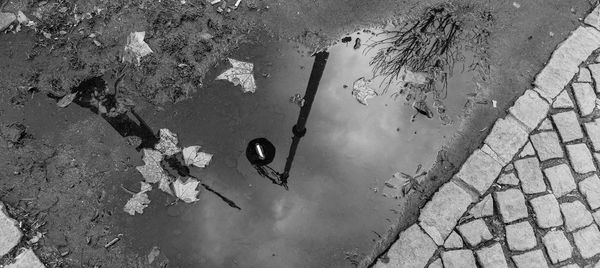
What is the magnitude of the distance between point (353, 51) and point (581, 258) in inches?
103

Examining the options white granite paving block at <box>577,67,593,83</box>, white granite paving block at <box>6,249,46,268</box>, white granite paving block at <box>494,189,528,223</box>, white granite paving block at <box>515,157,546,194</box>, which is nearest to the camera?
white granite paving block at <box>6,249,46,268</box>

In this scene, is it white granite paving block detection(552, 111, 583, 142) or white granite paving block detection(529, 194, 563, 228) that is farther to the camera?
white granite paving block detection(552, 111, 583, 142)

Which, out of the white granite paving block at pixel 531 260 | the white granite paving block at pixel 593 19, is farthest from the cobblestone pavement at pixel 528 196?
the white granite paving block at pixel 593 19

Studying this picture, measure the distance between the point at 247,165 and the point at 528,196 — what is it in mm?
2389

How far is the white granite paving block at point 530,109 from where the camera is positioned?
4230 millimetres

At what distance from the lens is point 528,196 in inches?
155

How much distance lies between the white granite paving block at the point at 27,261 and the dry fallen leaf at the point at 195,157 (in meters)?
1.32

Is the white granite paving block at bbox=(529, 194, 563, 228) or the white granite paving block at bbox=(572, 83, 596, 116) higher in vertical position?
the white granite paving block at bbox=(572, 83, 596, 116)

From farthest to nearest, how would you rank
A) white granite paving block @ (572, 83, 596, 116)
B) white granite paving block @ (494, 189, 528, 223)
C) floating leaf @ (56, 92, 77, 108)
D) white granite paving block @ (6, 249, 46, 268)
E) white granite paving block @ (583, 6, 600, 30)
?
1. white granite paving block @ (583, 6, 600, 30)
2. white granite paving block @ (572, 83, 596, 116)
3. floating leaf @ (56, 92, 77, 108)
4. white granite paving block @ (494, 189, 528, 223)
5. white granite paving block @ (6, 249, 46, 268)

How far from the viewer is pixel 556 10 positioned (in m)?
4.77

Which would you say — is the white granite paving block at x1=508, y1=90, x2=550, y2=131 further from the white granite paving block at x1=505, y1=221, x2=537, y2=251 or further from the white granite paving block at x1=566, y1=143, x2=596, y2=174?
the white granite paving block at x1=505, y1=221, x2=537, y2=251

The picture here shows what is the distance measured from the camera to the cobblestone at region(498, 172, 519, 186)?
3.98m

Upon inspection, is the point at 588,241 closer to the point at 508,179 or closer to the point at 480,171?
the point at 508,179

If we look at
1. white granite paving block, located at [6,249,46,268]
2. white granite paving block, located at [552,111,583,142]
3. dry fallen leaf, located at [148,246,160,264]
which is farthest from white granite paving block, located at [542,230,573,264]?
white granite paving block, located at [6,249,46,268]
